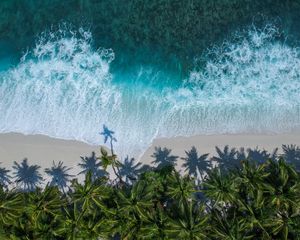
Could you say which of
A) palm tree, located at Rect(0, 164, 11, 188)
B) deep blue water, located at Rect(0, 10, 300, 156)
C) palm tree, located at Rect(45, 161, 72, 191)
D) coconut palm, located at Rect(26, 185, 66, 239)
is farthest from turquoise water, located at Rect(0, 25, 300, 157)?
coconut palm, located at Rect(26, 185, 66, 239)

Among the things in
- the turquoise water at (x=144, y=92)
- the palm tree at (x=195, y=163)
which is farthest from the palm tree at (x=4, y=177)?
the palm tree at (x=195, y=163)

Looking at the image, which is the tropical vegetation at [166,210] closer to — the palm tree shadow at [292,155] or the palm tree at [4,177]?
the palm tree shadow at [292,155]

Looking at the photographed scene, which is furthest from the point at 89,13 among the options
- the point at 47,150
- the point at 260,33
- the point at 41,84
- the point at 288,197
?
the point at 288,197

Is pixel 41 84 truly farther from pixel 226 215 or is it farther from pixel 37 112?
pixel 226 215

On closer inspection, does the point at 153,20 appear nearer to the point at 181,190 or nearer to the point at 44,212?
the point at 181,190

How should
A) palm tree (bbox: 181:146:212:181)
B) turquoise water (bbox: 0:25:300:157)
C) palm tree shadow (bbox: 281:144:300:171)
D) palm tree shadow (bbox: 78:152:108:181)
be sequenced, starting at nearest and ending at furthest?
1. palm tree shadow (bbox: 281:144:300:171)
2. palm tree (bbox: 181:146:212:181)
3. palm tree shadow (bbox: 78:152:108:181)
4. turquoise water (bbox: 0:25:300:157)

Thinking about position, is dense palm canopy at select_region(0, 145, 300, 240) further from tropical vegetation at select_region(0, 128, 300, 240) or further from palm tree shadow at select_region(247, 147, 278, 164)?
palm tree shadow at select_region(247, 147, 278, 164)
